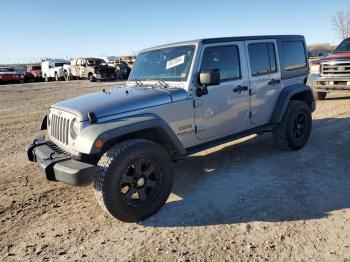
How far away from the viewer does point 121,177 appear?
11.5ft

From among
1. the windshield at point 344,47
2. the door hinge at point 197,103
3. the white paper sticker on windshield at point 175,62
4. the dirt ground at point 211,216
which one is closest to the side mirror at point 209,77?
the door hinge at point 197,103

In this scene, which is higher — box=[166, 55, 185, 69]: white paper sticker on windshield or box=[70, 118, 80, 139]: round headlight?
box=[166, 55, 185, 69]: white paper sticker on windshield

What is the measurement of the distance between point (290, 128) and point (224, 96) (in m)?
1.56

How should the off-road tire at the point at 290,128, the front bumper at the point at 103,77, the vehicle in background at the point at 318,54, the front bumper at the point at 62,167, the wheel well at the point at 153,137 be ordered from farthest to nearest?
the front bumper at the point at 103,77 < the vehicle in background at the point at 318,54 < the off-road tire at the point at 290,128 < the wheel well at the point at 153,137 < the front bumper at the point at 62,167

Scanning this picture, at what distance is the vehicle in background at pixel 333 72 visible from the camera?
929 centimetres

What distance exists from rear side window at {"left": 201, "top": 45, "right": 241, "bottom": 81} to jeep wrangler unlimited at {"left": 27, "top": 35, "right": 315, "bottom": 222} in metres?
0.01

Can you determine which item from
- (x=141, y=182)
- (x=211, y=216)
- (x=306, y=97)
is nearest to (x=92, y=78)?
(x=306, y=97)

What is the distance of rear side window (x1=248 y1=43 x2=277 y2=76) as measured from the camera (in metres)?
5.04

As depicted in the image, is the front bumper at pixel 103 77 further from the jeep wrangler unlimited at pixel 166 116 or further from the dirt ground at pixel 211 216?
the jeep wrangler unlimited at pixel 166 116

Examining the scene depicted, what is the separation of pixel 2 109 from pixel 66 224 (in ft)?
33.1

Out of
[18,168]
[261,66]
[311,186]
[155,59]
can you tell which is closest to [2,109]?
[18,168]

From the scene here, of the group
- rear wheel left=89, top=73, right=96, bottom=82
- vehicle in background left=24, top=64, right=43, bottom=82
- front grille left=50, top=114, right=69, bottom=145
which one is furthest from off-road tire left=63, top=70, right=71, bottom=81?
front grille left=50, top=114, right=69, bottom=145

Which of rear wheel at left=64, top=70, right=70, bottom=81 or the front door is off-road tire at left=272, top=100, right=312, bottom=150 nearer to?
the front door

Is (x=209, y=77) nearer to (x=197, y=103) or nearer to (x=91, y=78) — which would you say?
(x=197, y=103)
